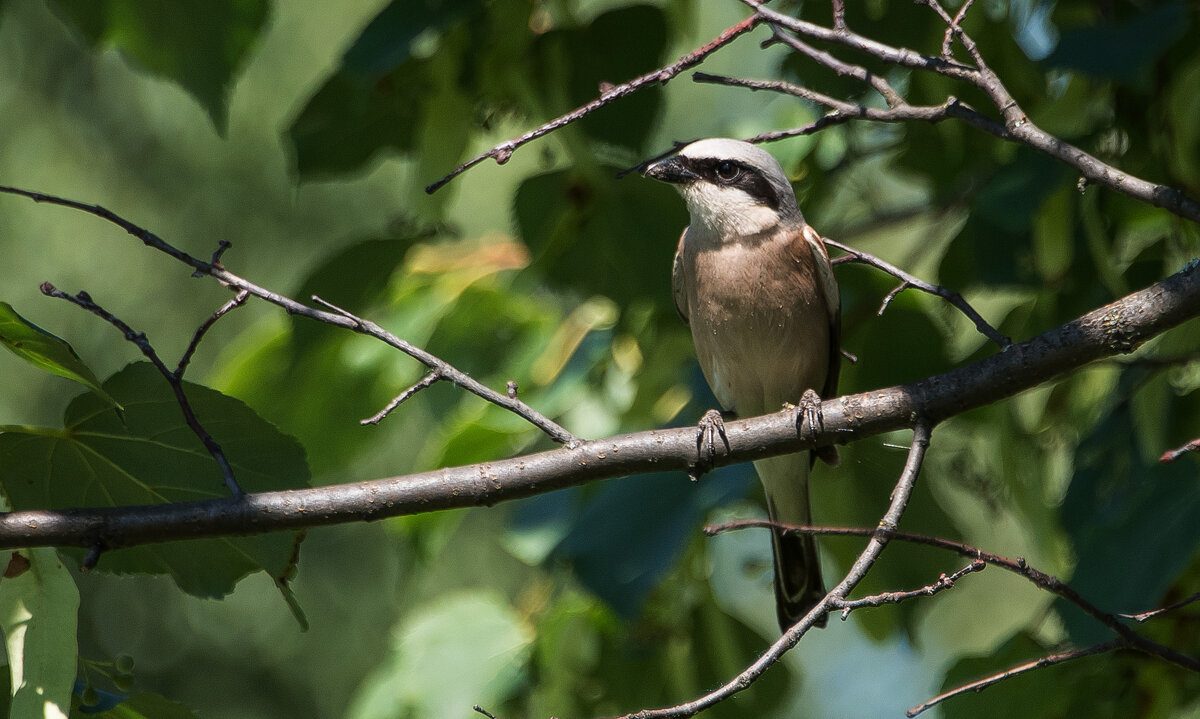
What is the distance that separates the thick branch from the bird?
1.38 m

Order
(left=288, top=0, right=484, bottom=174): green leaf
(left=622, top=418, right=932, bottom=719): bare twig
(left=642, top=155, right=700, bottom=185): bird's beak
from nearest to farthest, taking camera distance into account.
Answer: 1. (left=622, top=418, right=932, bottom=719): bare twig
2. (left=288, top=0, right=484, bottom=174): green leaf
3. (left=642, top=155, right=700, bottom=185): bird's beak

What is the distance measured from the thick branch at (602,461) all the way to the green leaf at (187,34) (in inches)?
47.5

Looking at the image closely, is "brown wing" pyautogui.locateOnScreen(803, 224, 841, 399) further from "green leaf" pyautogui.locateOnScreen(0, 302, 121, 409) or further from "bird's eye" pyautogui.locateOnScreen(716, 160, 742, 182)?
"green leaf" pyautogui.locateOnScreen(0, 302, 121, 409)

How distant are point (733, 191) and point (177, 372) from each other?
2.23 m

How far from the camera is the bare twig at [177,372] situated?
181 centimetres

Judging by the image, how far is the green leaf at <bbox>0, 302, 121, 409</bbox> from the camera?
1.76 meters

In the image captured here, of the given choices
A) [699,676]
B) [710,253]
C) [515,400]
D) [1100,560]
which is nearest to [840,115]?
[515,400]

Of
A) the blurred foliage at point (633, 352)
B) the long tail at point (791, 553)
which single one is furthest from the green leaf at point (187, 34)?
the long tail at point (791, 553)

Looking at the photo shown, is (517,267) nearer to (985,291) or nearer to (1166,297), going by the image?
(985,291)

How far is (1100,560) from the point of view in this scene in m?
2.39

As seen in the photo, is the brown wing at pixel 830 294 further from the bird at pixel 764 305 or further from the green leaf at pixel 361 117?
the green leaf at pixel 361 117

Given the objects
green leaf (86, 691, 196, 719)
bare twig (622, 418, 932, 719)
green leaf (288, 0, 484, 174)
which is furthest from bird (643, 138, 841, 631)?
green leaf (86, 691, 196, 719)

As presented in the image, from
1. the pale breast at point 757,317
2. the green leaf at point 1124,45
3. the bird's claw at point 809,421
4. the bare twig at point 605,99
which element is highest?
the pale breast at point 757,317

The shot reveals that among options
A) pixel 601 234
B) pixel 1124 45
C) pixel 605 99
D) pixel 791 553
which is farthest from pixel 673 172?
pixel 605 99
